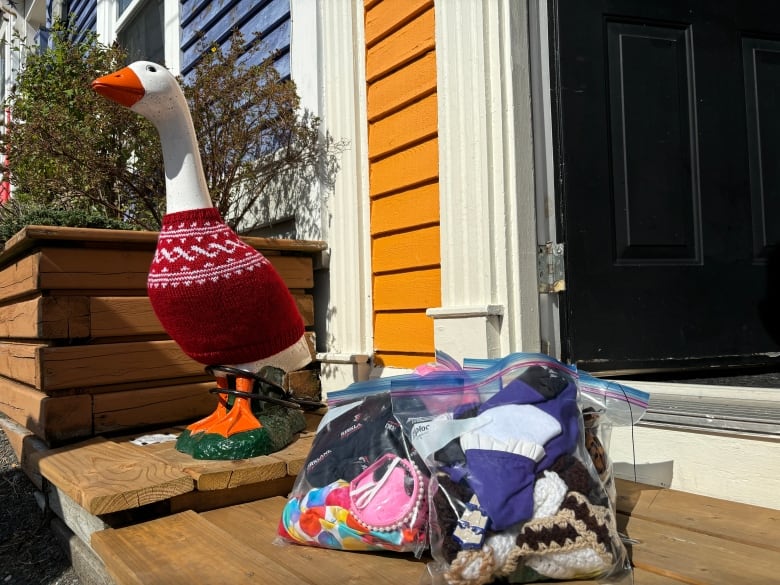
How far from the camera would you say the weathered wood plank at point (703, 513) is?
1.21 meters

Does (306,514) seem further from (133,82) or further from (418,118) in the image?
(418,118)

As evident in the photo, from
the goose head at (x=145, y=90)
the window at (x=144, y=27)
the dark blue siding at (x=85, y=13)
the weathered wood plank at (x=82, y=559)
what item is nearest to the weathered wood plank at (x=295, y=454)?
the weathered wood plank at (x=82, y=559)

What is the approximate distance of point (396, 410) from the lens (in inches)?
45.9

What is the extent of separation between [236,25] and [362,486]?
315 cm

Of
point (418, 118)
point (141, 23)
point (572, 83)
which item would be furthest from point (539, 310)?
point (141, 23)

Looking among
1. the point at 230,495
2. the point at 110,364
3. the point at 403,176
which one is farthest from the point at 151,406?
the point at 403,176

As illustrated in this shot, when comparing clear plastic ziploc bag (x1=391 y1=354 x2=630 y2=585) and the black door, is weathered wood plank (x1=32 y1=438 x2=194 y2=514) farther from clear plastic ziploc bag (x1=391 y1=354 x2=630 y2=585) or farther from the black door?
the black door

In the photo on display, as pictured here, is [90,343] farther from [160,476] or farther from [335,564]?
[335,564]

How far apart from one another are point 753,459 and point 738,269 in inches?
38.9

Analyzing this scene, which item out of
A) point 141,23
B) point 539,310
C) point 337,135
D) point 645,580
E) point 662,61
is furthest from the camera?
point 141,23

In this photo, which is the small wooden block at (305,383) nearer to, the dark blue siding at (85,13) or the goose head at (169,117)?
the goose head at (169,117)

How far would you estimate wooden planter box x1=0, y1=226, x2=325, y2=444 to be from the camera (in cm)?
198

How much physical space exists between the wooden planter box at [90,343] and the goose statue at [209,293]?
19.8 inches

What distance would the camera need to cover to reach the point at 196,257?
1.56 metres
